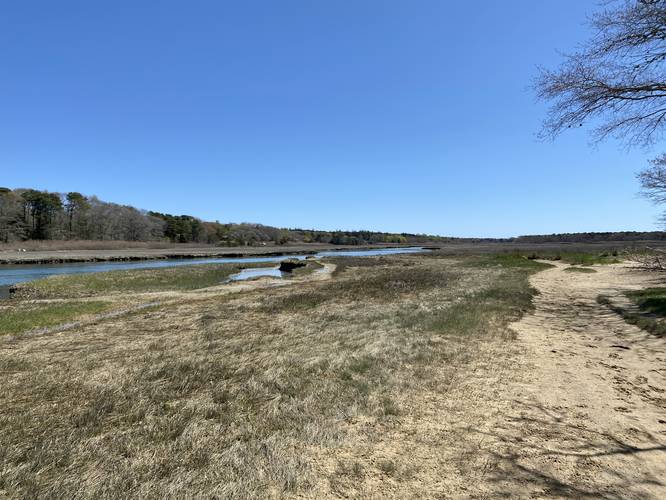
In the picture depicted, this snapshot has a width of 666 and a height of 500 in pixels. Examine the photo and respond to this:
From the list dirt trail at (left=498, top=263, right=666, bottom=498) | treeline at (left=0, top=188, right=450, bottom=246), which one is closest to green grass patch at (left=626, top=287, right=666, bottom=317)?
dirt trail at (left=498, top=263, right=666, bottom=498)

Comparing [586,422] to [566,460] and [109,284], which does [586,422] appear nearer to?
[566,460]

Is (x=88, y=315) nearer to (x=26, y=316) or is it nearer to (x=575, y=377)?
(x=26, y=316)

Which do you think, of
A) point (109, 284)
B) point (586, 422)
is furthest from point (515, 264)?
point (109, 284)

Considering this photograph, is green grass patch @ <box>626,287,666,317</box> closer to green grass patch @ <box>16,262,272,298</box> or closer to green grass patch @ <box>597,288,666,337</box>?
green grass patch @ <box>597,288,666,337</box>

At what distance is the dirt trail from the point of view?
3.65 metres

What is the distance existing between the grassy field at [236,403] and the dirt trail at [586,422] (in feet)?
2.09

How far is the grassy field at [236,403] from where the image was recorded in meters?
3.76

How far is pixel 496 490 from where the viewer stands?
11.6 feet

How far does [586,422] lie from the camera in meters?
Answer: 4.96

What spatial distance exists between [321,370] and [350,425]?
232 cm

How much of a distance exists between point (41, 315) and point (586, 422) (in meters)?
18.0

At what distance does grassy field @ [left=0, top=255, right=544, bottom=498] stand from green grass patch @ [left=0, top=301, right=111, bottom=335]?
1.96 m

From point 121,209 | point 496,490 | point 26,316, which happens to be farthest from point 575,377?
point 121,209

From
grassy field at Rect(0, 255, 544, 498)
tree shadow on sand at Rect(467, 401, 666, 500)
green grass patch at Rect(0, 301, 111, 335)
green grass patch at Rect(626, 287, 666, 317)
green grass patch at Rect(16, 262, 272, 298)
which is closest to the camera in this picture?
tree shadow on sand at Rect(467, 401, 666, 500)
